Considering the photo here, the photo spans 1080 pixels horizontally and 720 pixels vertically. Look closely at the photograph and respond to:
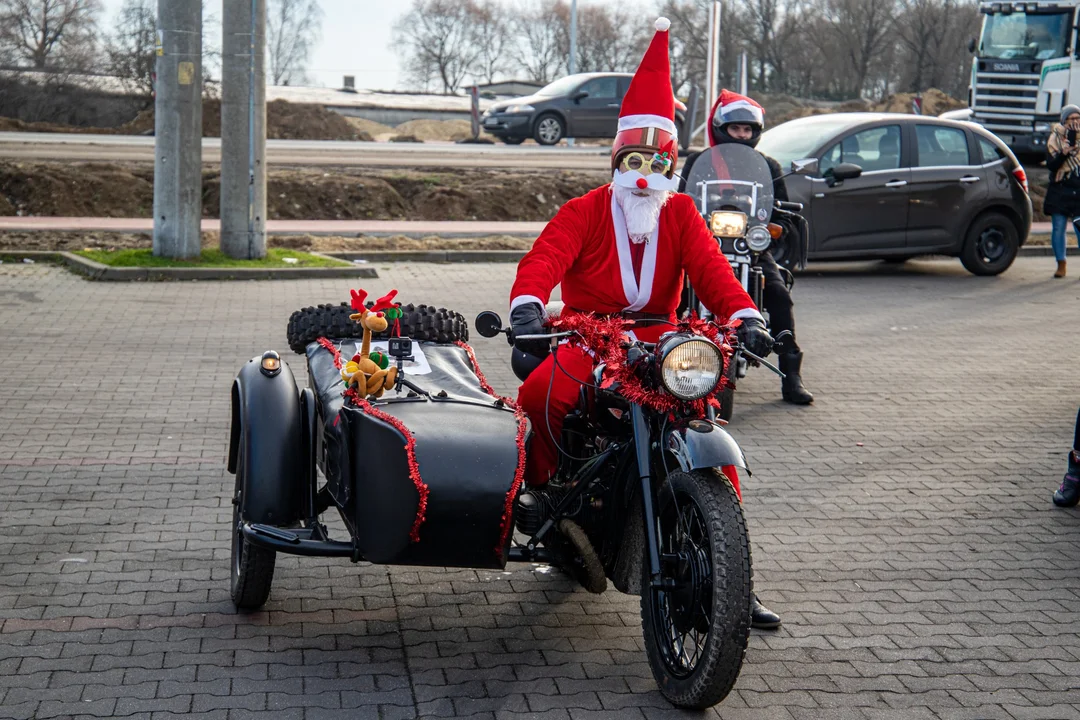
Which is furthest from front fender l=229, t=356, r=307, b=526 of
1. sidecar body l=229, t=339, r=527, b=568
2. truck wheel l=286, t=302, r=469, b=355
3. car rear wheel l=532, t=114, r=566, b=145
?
car rear wheel l=532, t=114, r=566, b=145

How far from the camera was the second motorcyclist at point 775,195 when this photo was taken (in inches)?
339

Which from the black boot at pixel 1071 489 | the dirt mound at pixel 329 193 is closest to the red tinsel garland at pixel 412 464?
the black boot at pixel 1071 489

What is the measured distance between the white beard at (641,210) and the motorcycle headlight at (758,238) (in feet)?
11.8

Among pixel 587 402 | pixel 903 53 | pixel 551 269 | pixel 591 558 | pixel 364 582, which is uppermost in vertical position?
pixel 903 53

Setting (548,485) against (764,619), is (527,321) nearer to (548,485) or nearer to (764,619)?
(548,485)

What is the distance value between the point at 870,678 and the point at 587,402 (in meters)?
1.37

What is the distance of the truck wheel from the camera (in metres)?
5.45

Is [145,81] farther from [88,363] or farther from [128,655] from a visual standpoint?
[128,655]

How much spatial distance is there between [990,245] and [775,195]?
26.9 ft

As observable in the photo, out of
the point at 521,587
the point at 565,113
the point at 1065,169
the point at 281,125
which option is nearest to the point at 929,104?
the point at 565,113

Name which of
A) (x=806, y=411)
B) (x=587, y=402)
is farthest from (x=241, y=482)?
(x=806, y=411)

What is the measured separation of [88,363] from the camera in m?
9.66

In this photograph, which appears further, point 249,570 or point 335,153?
point 335,153

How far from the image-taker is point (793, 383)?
359 inches
